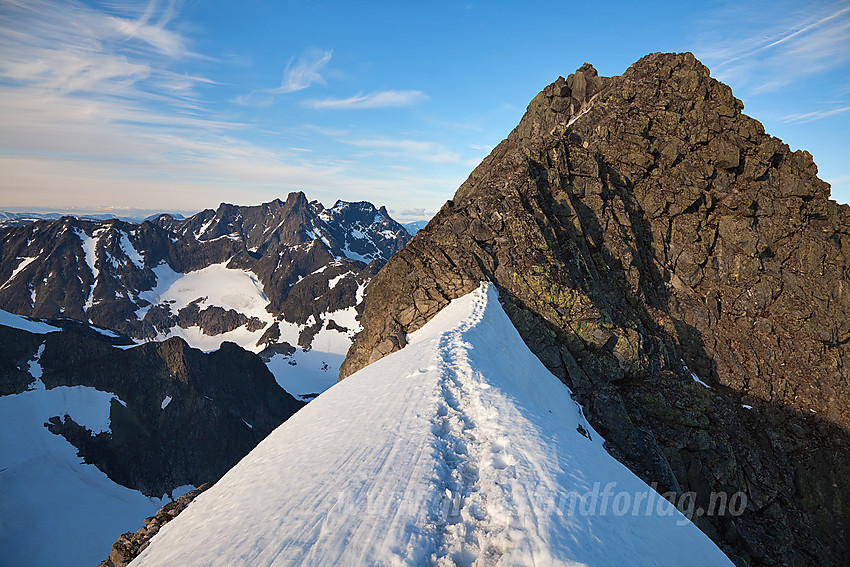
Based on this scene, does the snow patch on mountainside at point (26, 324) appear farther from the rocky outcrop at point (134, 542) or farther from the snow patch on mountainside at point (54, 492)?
the rocky outcrop at point (134, 542)

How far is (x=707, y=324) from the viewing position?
2923 centimetres

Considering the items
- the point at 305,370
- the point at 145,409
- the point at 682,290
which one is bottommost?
the point at 305,370

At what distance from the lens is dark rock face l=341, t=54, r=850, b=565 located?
76.1ft

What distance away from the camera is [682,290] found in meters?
30.6

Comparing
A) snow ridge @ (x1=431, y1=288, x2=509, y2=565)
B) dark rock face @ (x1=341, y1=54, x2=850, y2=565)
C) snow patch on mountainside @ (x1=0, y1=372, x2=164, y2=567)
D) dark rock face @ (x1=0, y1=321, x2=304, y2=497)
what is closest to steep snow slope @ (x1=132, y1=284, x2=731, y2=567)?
snow ridge @ (x1=431, y1=288, x2=509, y2=565)

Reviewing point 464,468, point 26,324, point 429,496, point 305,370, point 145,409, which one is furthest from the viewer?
point 305,370

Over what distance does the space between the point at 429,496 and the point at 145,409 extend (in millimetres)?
81240

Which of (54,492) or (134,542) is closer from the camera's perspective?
(134,542)

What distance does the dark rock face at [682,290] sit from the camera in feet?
76.1

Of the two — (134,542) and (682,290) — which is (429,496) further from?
(682,290)

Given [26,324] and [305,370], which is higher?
[26,324]

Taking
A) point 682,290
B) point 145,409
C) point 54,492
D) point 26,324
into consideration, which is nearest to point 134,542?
point 682,290

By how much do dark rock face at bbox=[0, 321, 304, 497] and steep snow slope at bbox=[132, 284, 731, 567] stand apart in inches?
2621

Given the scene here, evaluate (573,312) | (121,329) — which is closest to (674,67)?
(573,312)
